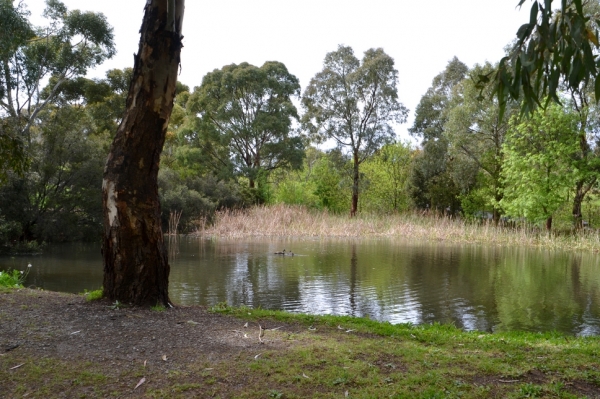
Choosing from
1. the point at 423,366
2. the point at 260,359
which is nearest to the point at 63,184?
the point at 260,359

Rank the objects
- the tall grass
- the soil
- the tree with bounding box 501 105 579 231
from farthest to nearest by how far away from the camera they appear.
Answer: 1. the tree with bounding box 501 105 579 231
2. the tall grass
3. the soil

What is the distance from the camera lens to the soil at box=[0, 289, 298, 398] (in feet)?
12.5

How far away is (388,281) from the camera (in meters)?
12.0

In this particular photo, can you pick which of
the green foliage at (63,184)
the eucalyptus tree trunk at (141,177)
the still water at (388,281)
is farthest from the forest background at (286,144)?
the eucalyptus tree trunk at (141,177)

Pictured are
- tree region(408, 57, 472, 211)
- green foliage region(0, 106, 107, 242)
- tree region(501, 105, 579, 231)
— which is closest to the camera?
green foliage region(0, 106, 107, 242)

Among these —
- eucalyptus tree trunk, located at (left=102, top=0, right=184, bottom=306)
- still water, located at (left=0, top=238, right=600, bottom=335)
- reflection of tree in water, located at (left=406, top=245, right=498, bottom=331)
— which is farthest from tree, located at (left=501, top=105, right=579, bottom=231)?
eucalyptus tree trunk, located at (left=102, top=0, right=184, bottom=306)

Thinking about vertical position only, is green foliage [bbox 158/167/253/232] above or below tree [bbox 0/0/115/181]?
below

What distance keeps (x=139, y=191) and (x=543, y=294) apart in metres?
8.31

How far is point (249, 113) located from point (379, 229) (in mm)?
13211

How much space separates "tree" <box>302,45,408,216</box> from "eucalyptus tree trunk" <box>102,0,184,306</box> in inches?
1131

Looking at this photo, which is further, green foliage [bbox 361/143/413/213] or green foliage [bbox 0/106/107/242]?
green foliage [bbox 361/143/413/213]

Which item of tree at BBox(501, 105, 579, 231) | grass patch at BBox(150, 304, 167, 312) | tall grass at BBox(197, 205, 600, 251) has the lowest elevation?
grass patch at BBox(150, 304, 167, 312)

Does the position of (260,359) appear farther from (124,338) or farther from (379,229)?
(379,229)

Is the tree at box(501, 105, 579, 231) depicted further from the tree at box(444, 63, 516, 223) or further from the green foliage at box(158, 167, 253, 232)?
the green foliage at box(158, 167, 253, 232)
